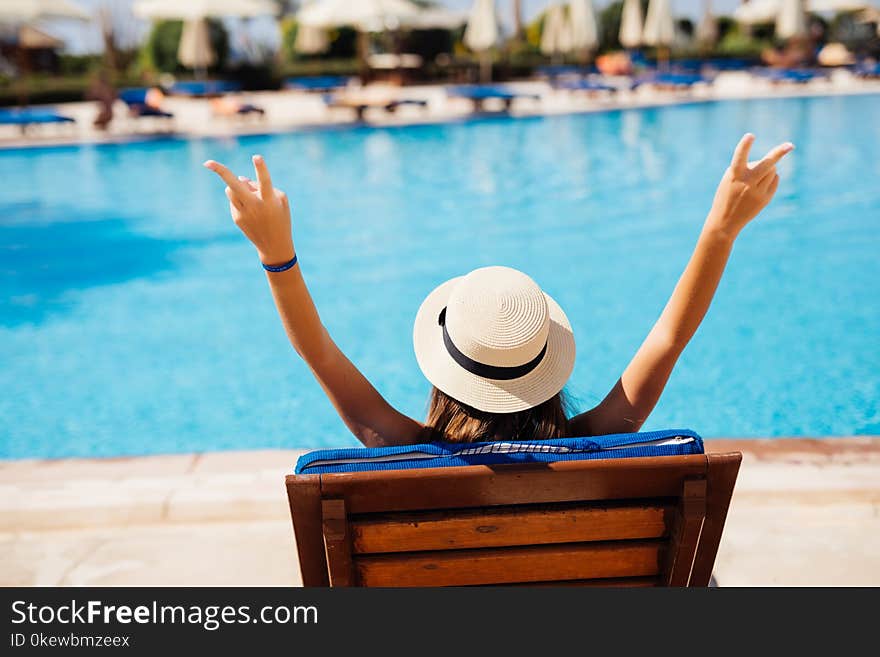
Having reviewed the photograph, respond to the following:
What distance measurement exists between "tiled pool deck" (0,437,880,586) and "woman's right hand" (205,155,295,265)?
4.64 ft

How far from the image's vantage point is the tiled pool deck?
111 inches

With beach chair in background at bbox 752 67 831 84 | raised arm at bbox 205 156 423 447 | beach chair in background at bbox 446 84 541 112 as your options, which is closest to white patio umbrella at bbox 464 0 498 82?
beach chair in background at bbox 446 84 541 112

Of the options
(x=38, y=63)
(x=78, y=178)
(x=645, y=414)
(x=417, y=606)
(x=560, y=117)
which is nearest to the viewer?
(x=417, y=606)

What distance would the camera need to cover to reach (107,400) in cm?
581

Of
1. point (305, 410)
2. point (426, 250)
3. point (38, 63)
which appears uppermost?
point (38, 63)

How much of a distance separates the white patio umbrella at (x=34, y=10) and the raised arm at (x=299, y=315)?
18.5m

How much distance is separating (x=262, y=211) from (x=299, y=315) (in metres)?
0.26

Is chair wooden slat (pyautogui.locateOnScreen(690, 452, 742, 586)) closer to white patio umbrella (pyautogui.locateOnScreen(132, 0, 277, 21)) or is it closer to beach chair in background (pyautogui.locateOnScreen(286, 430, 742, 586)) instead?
beach chair in background (pyautogui.locateOnScreen(286, 430, 742, 586))

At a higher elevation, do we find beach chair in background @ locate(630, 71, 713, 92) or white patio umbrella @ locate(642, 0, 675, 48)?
white patio umbrella @ locate(642, 0, 675, 48)

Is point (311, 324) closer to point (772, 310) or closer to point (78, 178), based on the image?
point (772, 310)

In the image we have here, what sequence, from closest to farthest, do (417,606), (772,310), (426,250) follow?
(417,606) < (772,310) < (426,250)

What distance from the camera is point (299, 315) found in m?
1.89

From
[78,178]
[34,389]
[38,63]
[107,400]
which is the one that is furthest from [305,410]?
[38,63]

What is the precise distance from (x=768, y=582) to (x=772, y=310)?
495 cm
